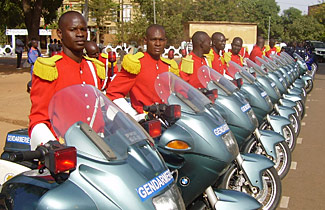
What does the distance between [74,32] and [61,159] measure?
4.78ft

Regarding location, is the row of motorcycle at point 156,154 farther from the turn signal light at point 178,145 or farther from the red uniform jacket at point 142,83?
the red uniform jacket at point 142,83

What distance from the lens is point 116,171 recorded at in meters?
2.07

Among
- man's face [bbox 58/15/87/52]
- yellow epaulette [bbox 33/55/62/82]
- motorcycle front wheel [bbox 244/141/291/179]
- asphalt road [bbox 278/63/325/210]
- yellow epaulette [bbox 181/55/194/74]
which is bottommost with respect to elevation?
asphalt road [bbox 278/63/325/210]

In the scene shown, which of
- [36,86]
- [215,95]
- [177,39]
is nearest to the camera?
[36,86]

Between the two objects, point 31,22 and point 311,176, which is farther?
point 31,22

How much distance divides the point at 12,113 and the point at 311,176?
676cm

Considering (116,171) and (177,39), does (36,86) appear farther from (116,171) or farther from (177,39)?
(177,39)

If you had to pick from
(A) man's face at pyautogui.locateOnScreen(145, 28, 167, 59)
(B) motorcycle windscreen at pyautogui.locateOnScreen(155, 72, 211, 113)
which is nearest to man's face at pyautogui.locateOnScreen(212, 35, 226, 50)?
(A) man's face at pyautogui.locateOnScreen(145, 28, 167, 59)

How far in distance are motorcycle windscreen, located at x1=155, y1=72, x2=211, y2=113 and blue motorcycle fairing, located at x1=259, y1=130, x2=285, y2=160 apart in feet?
4.96

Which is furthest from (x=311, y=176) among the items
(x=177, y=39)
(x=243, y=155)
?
(x=177, y=39)

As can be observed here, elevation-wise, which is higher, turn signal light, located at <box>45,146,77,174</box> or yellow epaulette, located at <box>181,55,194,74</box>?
yellow epaulette, located at <box>181,55,194,74</box>

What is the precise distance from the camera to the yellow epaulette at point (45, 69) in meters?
2.98

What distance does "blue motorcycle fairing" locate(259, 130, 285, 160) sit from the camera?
4.96 meters

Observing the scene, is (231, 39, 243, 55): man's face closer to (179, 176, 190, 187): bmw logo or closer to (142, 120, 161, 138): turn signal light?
(179, 176, 190, 187): bmw logo
